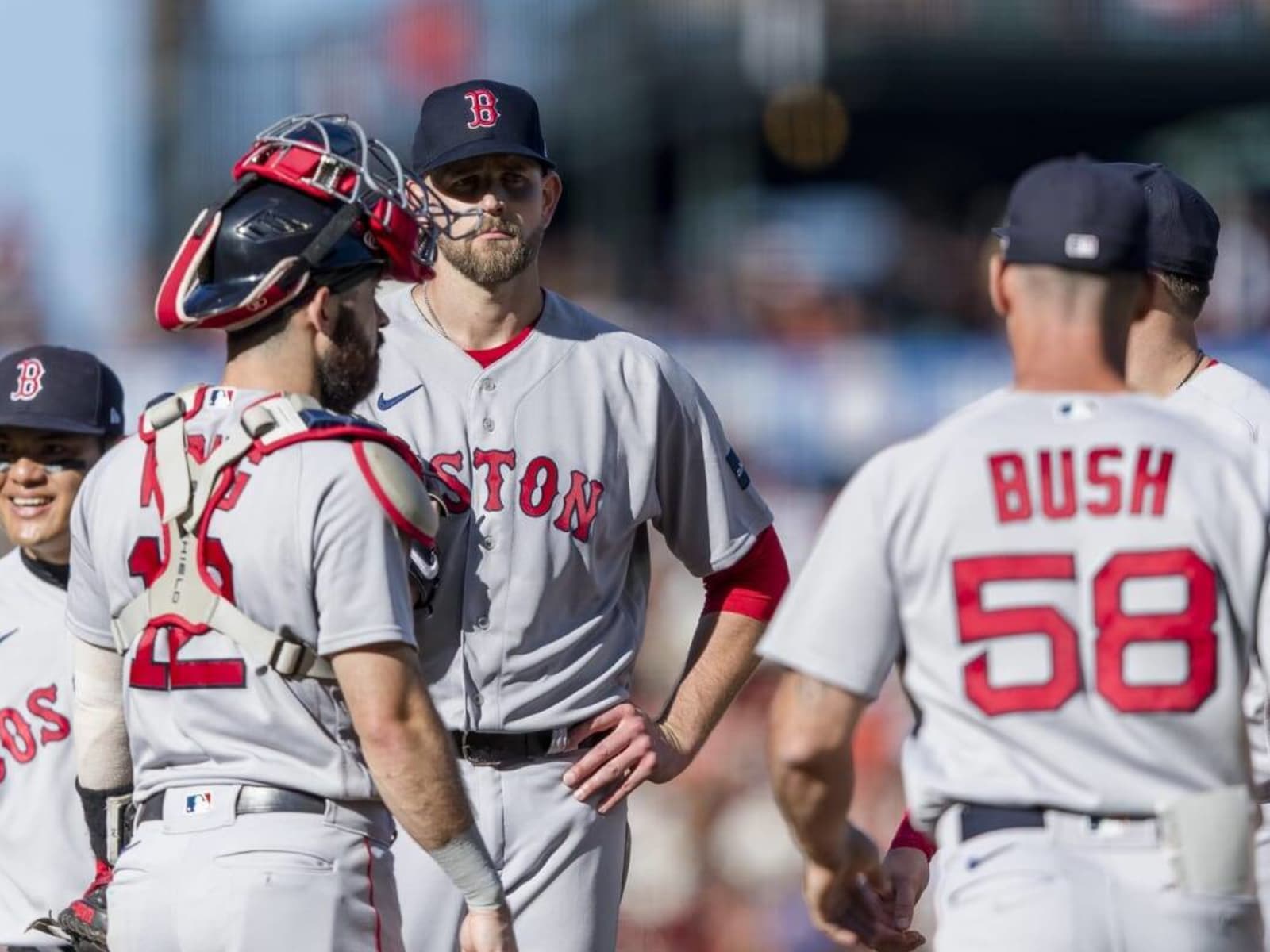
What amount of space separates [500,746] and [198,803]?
1103 mm

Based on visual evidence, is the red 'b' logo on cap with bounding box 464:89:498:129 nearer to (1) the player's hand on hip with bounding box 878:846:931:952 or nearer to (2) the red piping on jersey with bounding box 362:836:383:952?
(2) the red piping on jersey with bounding box 362:836:383:952

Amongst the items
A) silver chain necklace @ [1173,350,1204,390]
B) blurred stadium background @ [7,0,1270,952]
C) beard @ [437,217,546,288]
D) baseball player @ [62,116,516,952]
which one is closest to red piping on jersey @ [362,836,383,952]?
baseball player @ [62,116,516,952]

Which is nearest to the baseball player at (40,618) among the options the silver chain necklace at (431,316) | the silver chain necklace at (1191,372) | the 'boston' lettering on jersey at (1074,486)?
the silver chain necklace at (431,316)

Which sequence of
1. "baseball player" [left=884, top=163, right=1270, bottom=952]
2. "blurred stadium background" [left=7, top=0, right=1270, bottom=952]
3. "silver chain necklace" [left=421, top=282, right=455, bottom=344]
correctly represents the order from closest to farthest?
1. "baseball player" [left=884, top=163, right=1270, bottom=952]
2. "silver chain necklace" [left=421, top=282, right=455, bottom=344]
3. "blurred stadium background" [left=7, top=0, right=1270, bottom=952]

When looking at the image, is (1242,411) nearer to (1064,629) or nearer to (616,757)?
(1064,629)

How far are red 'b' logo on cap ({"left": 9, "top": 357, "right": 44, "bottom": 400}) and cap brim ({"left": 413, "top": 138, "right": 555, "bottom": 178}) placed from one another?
121 cm

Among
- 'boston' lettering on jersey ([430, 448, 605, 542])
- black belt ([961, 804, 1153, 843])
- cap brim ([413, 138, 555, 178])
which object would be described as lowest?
black belt ([961, 804, 1153, 843])

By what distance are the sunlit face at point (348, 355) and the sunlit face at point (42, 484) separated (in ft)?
5.17

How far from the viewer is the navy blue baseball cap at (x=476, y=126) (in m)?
5.28

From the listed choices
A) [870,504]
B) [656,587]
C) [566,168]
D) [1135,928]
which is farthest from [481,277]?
[566,168]

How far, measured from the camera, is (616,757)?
521 centimetres

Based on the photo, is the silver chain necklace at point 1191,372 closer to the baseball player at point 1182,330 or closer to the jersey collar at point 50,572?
the baseball player at point 1182,330

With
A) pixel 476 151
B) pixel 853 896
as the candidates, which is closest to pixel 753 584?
pixel 476 151

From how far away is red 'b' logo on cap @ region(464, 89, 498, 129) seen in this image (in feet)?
17.3
